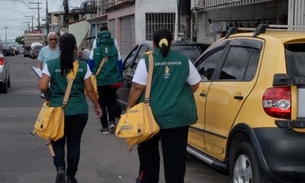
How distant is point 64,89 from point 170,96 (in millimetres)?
1395

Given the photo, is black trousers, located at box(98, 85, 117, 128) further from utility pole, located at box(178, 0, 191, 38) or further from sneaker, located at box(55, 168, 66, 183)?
utility pole, located at box(178, 0, 191, 38)

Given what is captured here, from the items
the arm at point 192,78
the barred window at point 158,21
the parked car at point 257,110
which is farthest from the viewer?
the barred window at point 158,21

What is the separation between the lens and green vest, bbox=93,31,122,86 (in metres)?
9.32

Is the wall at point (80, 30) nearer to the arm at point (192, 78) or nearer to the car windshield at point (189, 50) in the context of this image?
the car windshield at point (189, 50)

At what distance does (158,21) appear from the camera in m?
23.9

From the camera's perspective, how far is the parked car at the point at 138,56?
9.16 m

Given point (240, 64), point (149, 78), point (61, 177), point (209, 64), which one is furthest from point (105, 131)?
point (149, 78)

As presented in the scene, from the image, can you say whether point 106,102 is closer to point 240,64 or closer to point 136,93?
point 240,64

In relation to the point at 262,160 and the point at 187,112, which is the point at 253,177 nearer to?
the point at 262,160

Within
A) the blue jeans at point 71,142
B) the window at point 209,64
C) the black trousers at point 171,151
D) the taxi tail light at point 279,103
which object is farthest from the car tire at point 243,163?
the blue jeans at point 71,142

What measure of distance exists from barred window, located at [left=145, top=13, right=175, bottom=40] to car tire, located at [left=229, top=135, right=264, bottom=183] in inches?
719

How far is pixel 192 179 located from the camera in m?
6.58

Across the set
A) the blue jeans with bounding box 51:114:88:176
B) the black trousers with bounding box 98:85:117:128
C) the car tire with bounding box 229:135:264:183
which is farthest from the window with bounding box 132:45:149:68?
the car tire with bounding box 229:135:264:183

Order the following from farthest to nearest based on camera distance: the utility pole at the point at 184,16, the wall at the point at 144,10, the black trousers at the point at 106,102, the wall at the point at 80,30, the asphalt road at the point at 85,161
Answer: the wall at the point at 80,30 → the wall at the point at 144,10 → the utility pole at the point at 184,16 → the black trousers at the point at 106,102 → the asphalt road at the point at 85,161
